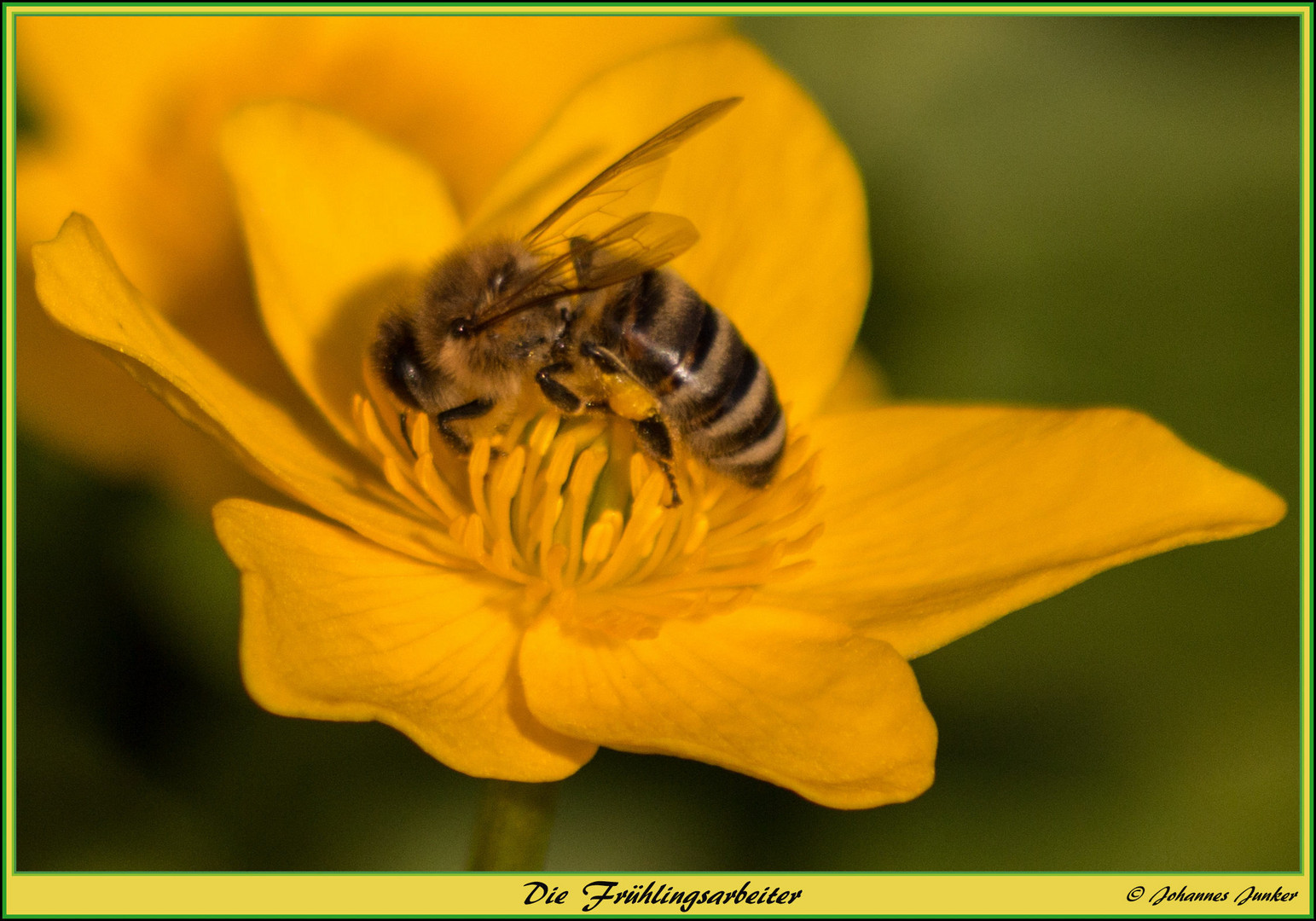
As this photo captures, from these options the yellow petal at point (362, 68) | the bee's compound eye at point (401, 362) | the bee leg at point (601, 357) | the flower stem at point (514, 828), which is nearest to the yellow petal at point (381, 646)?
the flower stem at point (514, 828)

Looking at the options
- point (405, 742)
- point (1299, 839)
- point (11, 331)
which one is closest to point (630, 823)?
point (405, 742)

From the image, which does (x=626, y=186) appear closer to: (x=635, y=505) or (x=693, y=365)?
(x=693, y=365)

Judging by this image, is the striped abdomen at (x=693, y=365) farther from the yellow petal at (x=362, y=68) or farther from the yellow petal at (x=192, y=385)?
the yellow petal at (x=362, y=68)

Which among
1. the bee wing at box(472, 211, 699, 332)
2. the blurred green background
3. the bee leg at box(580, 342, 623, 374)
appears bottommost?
the blurred green background

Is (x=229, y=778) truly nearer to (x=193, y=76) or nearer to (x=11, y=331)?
(x=11, y=331)

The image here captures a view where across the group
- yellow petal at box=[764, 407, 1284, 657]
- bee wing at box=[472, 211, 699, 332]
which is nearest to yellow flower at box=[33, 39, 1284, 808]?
yellow petal at box=[764, 407, 1284, 657]

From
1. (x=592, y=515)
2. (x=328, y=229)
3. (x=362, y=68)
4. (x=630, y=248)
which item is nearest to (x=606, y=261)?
(x=630, y=248)

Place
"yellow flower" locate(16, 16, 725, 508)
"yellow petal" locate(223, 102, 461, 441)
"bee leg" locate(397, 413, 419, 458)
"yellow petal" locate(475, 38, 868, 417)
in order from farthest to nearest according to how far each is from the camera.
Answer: "yellow flower" locate(16, 16, 725, 508) < "yellow petal" locate(475, 38, 868, 417) < "yellow petal" locate(223, 102, 461, 441) < "bee leg" locate(397, 413, 419, 458)

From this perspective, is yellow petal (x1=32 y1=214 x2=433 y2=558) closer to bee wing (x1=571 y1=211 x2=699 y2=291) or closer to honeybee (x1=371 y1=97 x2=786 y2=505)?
honeybee (x1=371 y1=97 x2=786 y2=505)
